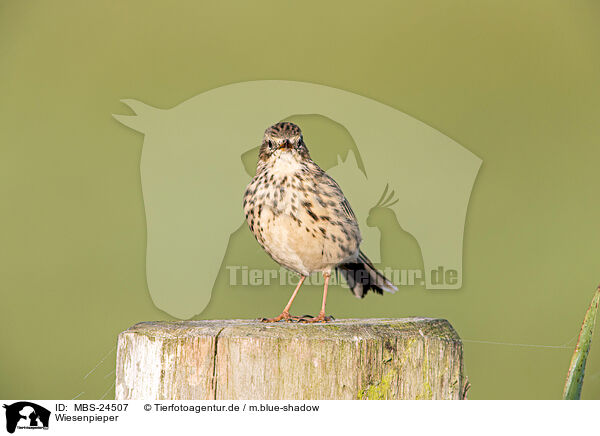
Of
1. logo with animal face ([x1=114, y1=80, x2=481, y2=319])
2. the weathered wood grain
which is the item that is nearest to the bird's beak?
logo with animal face ([x1=114, y1=80, x2=481, y2=319])

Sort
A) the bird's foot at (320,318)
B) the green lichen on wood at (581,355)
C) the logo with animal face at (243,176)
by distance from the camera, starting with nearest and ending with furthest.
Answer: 1. the green lichen on wood at (581,355)
2. the bird's foot at (320,318)
3. the logo with animal face at (243,176)

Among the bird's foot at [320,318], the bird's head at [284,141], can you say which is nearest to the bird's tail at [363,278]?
the bird's foot at [320,318]

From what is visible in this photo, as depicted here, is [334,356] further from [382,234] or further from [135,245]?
[135,245]

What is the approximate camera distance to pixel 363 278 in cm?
512

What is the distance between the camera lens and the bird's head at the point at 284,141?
4.74 metres

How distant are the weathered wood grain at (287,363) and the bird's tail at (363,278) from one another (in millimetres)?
1554

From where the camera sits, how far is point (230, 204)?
5.97m

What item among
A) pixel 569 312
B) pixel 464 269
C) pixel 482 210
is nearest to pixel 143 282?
pixel 464 269

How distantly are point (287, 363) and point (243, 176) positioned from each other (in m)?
3.19
